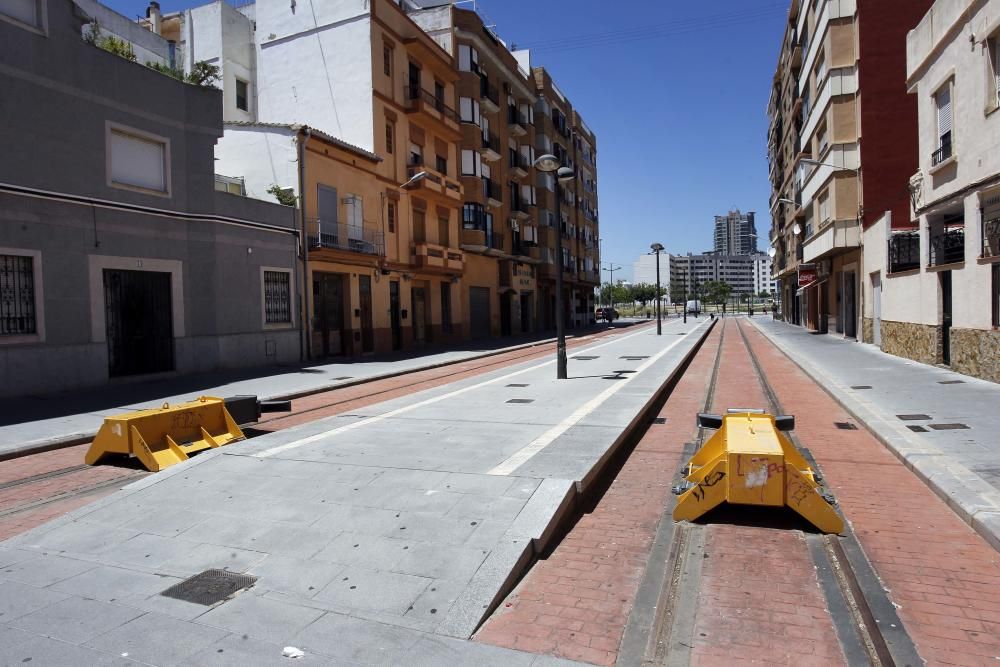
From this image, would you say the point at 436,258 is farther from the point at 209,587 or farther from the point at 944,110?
the point at 209,587

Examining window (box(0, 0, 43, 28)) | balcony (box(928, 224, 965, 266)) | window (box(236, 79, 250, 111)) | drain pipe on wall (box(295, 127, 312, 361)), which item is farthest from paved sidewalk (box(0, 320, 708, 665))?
window (box(236, 79, 250, 111))

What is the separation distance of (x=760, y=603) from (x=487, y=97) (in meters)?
36.5

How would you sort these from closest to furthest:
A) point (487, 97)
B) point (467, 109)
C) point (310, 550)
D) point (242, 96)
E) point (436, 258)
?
point (310, 550), point (242, 96), point (436, 258), point (467, 109), point (487, 97)

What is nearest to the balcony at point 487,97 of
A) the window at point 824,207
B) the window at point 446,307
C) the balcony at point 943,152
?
the window at point 446,307

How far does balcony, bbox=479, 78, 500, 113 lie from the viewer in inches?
1428

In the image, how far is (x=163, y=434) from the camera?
7.62 metres

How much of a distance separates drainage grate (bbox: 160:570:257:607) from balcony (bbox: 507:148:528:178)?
39.9 metres

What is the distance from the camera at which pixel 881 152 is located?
80.2ft

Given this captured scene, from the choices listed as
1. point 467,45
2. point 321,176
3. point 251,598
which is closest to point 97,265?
point 321,176

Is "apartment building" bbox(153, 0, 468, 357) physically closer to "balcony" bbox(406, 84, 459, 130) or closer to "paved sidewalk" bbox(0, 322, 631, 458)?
"balcony" bbox(406, 84, 459, 130)

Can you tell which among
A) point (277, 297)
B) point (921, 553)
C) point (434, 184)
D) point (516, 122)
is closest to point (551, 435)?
point (921, 553)

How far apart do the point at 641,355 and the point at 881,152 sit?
1304 centimetres

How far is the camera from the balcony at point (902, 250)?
63.3ft

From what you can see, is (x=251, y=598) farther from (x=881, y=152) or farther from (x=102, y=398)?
(x=881, y=152)
